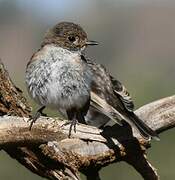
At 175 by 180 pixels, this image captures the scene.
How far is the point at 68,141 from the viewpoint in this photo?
6.98m

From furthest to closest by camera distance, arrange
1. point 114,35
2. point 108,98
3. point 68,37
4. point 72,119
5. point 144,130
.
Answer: point 114,35 < point 68,37 < point 108,98 < point 72,119 < point 144,130

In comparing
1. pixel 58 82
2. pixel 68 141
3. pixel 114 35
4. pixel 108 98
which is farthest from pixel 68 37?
pixel 114 35

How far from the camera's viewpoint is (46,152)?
707 centimetres

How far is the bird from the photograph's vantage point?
7504 millimetres

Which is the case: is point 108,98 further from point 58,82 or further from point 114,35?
point 114,35

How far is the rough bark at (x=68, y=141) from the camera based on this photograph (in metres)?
6.89

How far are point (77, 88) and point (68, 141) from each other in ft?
2.43

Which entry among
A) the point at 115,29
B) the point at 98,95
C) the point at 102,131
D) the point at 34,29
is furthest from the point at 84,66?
the point at 115,29

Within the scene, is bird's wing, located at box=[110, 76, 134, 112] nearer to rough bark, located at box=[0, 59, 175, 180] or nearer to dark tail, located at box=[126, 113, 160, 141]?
rough bark, located at box=[0, 59, 175, 180]

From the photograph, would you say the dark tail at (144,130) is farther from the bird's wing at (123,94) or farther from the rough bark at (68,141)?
the bird's wing at (123,94)

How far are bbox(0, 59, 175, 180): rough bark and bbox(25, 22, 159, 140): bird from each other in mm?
304

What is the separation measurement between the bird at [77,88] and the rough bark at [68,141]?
304 millimetres

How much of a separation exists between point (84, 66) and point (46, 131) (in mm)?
938

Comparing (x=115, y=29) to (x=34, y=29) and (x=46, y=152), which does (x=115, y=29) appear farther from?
(x=46, y=152)
